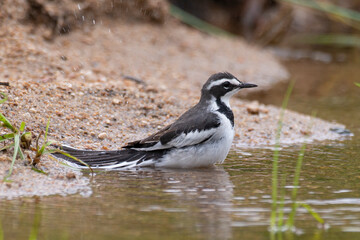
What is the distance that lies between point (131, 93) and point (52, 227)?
409cm

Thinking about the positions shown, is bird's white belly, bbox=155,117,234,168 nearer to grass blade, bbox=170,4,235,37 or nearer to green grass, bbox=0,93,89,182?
A: green grass, bbox=0,93,89,182

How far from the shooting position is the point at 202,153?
6.58m

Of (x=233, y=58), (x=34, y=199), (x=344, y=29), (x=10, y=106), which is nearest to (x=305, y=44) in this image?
(x=344, y=29)

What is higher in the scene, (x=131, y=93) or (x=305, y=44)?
(x=305, y=44)

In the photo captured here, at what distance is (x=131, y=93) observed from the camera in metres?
8.31

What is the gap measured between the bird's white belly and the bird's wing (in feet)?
0.19

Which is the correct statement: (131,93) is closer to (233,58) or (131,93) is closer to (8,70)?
(8,70)

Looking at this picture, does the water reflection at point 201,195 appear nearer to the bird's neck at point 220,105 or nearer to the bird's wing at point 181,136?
the bird's wing at point 181,136

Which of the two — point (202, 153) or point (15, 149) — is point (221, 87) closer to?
point (202, 153)

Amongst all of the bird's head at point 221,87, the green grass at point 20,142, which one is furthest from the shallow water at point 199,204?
the bird's head at point 221,87

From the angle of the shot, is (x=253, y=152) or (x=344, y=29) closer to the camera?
(x=253, y=152)

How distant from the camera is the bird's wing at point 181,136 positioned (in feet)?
21.5

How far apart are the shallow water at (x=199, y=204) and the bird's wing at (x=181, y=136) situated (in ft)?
0.95

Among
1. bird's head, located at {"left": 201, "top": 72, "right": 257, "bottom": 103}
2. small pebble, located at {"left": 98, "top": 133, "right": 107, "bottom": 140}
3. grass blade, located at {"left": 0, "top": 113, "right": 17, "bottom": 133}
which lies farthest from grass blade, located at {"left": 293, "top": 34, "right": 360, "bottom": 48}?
grass blade, located at {"left": 0, "top": 113, "right": 17, "bottom": 133}
